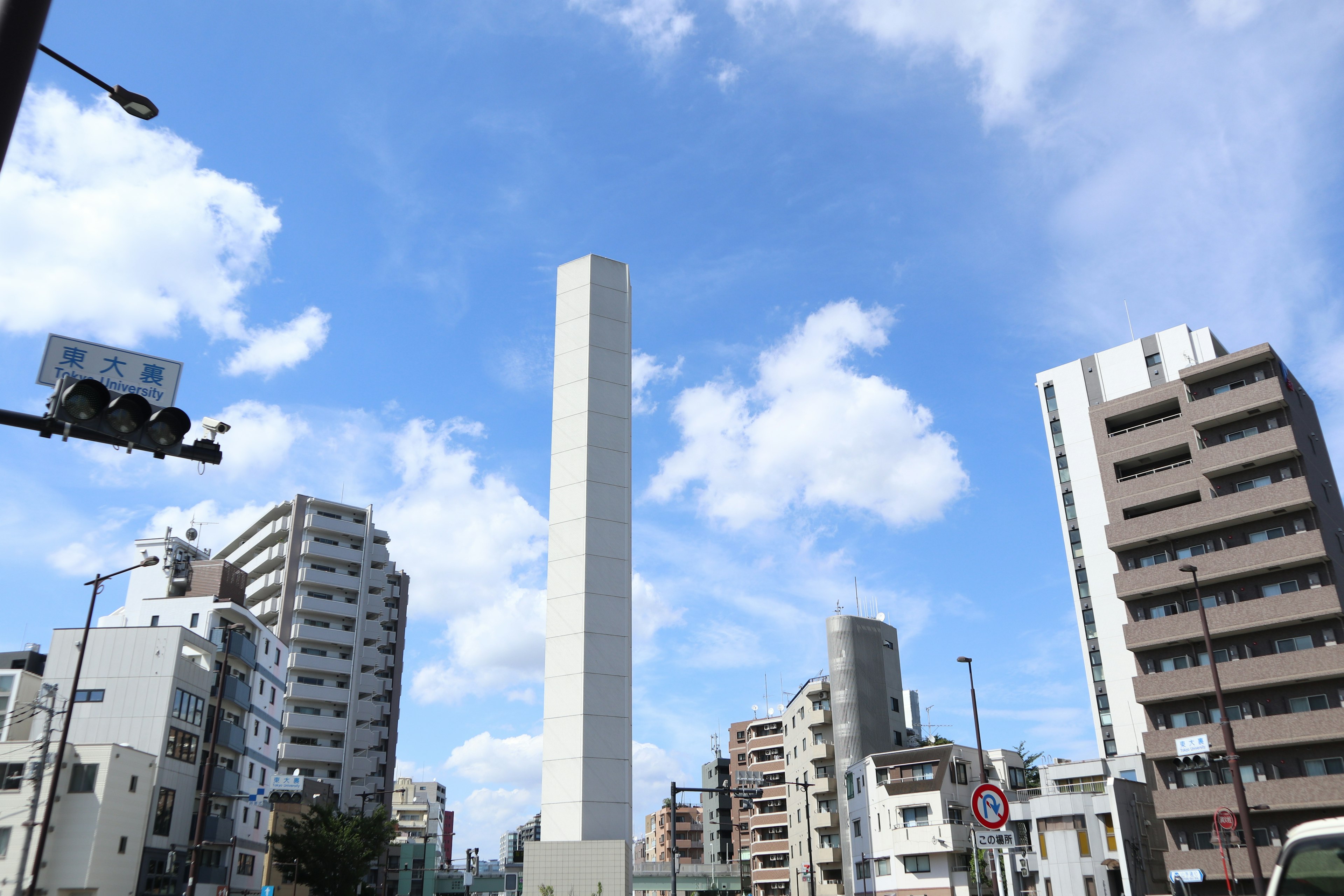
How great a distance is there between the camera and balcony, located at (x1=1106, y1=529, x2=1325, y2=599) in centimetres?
5153

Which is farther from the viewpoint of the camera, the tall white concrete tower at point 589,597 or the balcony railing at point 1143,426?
the balcony railing at point 1143,426

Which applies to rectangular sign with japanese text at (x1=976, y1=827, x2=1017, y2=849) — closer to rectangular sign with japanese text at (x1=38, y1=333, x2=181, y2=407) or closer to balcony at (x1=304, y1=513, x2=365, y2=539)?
rectangular sign with japanese text at (x1=38, y1=333, x2=181, y2=407)

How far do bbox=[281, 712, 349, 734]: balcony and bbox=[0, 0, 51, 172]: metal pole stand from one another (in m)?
97.4

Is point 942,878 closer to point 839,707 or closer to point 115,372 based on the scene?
point 839,707

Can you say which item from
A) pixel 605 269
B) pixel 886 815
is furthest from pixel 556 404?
pixel 886 815

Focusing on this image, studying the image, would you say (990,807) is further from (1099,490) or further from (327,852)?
(1099,490)

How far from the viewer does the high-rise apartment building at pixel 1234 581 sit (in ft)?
161

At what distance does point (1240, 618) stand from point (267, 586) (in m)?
90.8

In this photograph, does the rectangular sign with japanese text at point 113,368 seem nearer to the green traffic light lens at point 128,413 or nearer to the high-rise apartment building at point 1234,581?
the green traffic light lens at point 128,413

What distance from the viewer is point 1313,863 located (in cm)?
898

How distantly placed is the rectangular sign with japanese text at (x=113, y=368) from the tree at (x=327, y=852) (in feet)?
196

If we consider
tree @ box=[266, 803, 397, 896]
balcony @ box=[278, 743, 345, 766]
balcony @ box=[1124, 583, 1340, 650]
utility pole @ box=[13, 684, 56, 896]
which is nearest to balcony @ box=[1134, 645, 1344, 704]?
balcony @ box=[1124, 583, 1340, 650]

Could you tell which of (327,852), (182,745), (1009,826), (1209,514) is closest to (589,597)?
(327,852)

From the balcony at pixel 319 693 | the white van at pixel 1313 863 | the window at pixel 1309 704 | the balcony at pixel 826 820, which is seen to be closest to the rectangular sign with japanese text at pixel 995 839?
the white van at pixel 1313 863
